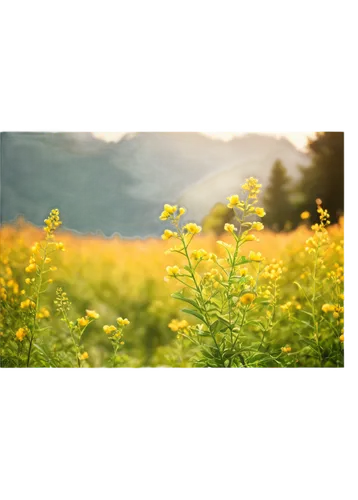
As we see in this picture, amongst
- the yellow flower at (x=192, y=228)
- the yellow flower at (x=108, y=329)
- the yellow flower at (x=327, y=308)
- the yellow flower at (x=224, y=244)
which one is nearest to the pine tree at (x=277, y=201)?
the yellow flower at (x=224, y=244)

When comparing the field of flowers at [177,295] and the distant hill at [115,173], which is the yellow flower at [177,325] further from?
the distant hill at [115,173]

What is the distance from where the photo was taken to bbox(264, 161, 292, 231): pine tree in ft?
8.91

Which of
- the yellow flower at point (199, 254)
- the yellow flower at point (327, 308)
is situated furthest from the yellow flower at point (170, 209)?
the yellow flower at point (327, 308)

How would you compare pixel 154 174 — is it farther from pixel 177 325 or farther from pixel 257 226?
pixel 177 325

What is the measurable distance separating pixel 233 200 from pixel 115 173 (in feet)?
2.18

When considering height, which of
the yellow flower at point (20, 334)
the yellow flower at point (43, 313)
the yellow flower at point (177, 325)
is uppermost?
the yellow flower at point (43, 313)

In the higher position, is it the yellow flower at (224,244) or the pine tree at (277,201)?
the pine tree at (277,201)

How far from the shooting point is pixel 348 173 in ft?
8.93

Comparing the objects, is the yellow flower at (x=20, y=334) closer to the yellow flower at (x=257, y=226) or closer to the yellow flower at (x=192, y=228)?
the yellow flower at (x=192, y=228)

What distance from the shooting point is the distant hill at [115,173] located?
2.70 m

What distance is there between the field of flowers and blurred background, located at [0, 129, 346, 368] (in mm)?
11

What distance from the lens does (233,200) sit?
2699mm
